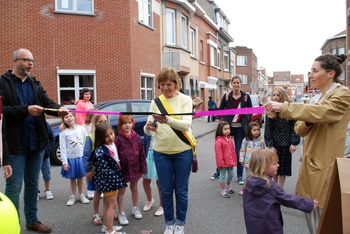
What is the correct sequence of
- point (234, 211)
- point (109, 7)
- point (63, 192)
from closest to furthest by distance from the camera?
point (234, 211), point (63, 192), point (109, 7)

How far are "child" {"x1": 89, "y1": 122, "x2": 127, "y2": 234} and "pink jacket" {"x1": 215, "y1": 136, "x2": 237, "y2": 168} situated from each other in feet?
7.15

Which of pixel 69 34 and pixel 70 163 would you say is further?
pixel 69 34

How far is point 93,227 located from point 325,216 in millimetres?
2985

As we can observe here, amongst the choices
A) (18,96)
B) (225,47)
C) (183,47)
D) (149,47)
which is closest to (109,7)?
(149,47)

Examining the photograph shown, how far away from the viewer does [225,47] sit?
120 feet

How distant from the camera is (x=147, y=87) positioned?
55.2 feet

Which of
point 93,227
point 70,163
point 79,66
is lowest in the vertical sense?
point 93,227

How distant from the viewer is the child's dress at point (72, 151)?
544 cm

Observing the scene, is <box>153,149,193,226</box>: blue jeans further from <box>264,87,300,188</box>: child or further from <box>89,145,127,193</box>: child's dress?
<box>264,87,300,188</box>: child

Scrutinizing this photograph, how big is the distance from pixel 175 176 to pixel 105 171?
0.84m

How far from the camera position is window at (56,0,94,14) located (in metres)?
13.6

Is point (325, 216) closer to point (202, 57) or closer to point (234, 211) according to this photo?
point (234, 211)

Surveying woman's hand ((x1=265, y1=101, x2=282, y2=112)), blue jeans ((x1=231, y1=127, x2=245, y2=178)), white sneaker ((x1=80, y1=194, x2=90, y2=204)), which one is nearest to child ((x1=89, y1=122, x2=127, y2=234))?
white sneaker ((x1=80, y1=194, x2=90, y2=204))

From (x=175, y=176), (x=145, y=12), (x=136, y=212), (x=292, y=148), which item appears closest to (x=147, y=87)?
(x=145, y=12)
